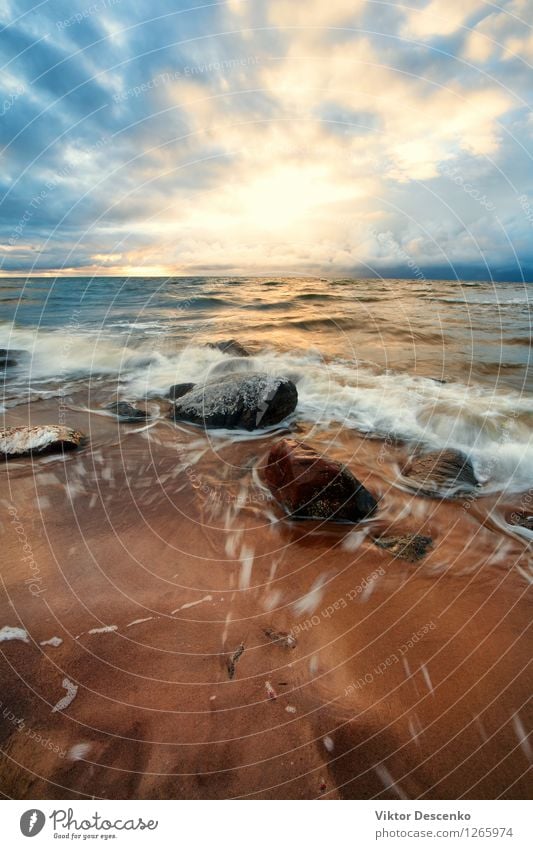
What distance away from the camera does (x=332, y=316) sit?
20438 millimetres

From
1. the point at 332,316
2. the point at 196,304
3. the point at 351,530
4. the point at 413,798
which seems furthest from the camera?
the point at 196,304

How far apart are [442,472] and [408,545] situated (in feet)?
6.42

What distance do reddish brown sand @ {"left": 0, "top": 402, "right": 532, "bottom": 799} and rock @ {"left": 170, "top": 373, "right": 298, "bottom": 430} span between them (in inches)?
98.3

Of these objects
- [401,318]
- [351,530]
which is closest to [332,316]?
[401,318]

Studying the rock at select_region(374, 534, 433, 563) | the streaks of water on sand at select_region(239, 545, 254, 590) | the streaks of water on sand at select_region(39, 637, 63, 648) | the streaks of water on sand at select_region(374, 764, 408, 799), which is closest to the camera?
the streaks of water on sand at select_region(374, 764, 408, 799)

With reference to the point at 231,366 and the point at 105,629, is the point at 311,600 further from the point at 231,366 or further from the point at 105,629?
the point at 231,366

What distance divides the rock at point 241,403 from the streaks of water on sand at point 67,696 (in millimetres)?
5040

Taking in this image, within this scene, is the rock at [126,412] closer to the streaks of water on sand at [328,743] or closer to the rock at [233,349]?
the rock at [233,349]

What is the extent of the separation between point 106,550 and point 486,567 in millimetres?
3987

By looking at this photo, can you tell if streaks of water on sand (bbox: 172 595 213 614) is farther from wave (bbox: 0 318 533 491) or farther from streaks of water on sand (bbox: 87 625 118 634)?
wave (bbox: 0 318 533 491)

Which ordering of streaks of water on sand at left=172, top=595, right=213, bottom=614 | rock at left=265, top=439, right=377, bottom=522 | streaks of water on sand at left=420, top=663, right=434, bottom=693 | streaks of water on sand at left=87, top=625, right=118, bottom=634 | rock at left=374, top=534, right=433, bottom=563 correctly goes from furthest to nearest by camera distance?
rock at left=265, top=439, right=377, bottom=522 → rock at left=374, top=534, right=433, bottom=563 → streaks of water on sand at left=172, top=595, right=213, bottom=614 → streaks of water on sand at left=87, top=625, right=118, bottom=634 → streaks of water on sand at left=420, top=663, right=434, bottom=693

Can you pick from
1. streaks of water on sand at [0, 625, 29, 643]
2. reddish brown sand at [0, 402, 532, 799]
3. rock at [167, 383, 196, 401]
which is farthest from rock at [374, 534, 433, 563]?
rock at [167, 383, 196, 401]

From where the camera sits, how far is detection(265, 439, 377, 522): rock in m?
4.71

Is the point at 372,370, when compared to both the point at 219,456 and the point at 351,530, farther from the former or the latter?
the point at 351,530
